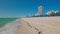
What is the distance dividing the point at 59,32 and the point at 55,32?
0.16m

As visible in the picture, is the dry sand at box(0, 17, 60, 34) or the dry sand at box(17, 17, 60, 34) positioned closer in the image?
the dry sand at box(17, 17, 60, 34)

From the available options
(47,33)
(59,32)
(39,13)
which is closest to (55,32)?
(59,32)

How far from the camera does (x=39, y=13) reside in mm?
83812

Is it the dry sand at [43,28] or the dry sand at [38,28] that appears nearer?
the dry sand at [43,28]

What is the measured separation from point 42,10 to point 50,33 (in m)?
85.1

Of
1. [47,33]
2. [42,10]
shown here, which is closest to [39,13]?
[42,10]

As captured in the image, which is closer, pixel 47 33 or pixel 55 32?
pixel 55 32

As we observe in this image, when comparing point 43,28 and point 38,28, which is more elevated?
point 43,28

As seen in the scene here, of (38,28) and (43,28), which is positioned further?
(38,28)

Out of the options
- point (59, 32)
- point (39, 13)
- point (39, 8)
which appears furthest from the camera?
point (39, 8)

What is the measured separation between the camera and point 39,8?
305 feet

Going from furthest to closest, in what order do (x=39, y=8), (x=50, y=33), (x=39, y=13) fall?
(x=39, y=8), (x=39, y=13), (x=50, y=33)

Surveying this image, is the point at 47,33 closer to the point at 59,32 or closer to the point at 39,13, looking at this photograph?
the point at 59,32

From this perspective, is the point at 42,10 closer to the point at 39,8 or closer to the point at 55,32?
the point at 39,8
